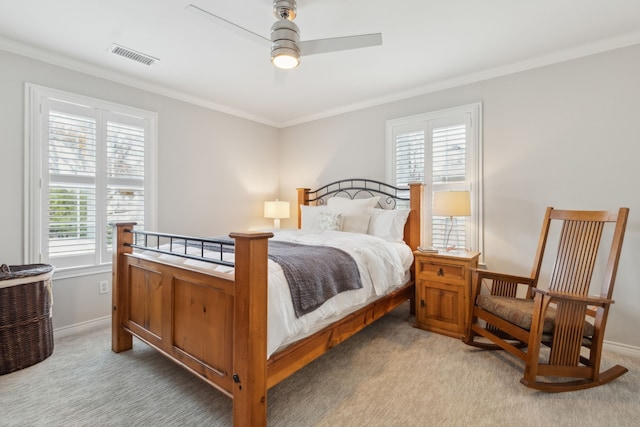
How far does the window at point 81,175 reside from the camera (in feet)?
9.09

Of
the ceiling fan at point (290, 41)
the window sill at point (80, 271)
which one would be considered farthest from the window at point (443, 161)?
the window sill at point (80, 271)

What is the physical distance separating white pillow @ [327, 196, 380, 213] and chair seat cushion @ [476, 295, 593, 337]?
64.0 inches

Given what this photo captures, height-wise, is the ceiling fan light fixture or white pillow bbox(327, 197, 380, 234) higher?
the ceiling fan light fixture

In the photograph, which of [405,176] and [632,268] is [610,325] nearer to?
[632,268]

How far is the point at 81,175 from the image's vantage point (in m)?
3.02

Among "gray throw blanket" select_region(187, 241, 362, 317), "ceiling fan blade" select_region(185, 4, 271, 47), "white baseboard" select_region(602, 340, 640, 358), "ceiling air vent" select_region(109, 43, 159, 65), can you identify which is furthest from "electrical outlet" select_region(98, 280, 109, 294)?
"white baseboard" select_region(602, 340, 640, 358)

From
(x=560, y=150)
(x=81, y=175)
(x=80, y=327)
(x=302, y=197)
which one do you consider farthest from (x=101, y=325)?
(x=560, y=150)

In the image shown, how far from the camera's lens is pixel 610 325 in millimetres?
2643

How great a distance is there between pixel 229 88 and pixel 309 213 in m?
1.83

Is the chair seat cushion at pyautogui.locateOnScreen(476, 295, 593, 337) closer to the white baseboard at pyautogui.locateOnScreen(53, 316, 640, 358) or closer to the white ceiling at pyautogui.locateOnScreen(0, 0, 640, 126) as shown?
the white baseboard at pyautogui.locateOnScreen(53, 316, 640, 358)

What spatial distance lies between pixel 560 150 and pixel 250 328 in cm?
313

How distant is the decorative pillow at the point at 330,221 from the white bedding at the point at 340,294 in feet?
0.72

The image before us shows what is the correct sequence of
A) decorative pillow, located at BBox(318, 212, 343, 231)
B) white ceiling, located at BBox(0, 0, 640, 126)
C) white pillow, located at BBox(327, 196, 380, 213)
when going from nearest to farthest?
white ceiling, located at BBox(0, 0, 640, 126) < decorative pillow, located at BBox(318, 212, 343, 231) < white pillow, located at BBox(327, 196, 380, 213)

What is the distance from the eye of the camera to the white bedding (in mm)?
1670
